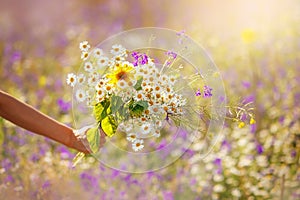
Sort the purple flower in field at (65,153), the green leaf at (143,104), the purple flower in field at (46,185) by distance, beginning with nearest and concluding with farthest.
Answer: the green leaf at (143,104) → the purple flower in field at (46,185) → the purple flower in field at (65,153)

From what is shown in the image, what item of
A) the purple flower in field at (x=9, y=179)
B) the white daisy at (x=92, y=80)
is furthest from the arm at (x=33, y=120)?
the purple flower in field at (x=9, y=179)

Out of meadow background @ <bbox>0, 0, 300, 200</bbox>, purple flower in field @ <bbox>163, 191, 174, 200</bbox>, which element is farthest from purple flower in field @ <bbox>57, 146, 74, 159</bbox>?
purple flower in field @ <bbox>163, 191, 174, 200</bbox>

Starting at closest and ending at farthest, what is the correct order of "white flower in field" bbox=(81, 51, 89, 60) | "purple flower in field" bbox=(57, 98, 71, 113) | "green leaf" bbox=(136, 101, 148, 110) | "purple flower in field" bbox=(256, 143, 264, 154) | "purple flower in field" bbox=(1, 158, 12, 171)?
"green leaf" bbox=(136, 101, 148, 110), "white flower in field" bbox=(81, 51, 89, 60), "purple flower in field" bbox=(1, 158, 12, 171), "purple flower in field" bbox=(256, 143, 264, 154), "purple flower in field" bbox=(57, 98, 71, 113)

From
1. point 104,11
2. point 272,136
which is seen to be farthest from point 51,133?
point 104,11

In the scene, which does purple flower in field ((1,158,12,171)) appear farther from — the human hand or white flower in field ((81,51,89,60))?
white flower in field ((81,51,89,60))

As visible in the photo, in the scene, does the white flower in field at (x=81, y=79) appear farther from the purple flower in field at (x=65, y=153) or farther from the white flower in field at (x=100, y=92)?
the purple flower in field at (x=65, y=153)

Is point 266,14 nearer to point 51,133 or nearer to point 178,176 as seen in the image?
point 178,176
